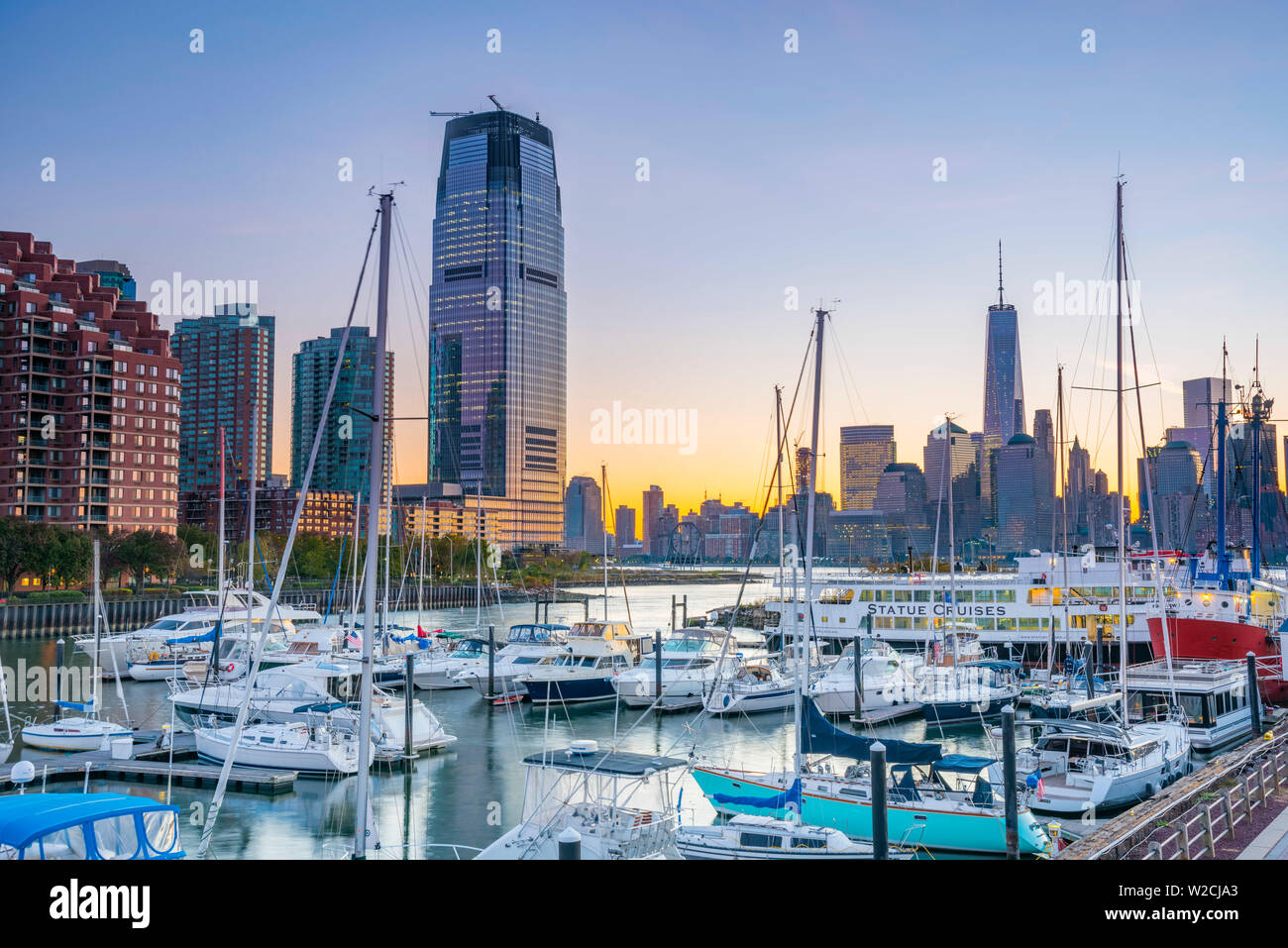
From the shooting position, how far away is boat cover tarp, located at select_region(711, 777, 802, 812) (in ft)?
48.0

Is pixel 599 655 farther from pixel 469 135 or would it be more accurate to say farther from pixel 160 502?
pixel 469 135

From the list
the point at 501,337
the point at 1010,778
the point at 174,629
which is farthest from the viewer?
the point at 501,337

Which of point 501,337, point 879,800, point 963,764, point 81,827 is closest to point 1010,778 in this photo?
point 879,800

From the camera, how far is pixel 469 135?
19875cm

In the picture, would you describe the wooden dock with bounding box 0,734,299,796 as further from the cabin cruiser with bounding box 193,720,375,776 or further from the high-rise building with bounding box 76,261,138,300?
the high-rise building with bounding box 76,261,138,300

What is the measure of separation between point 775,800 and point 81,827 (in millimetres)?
9623

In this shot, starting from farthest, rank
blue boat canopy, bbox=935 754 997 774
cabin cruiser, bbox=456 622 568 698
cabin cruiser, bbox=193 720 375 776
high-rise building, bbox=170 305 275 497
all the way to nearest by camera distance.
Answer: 1. high-rise building, bbox=170 305 275 497
2. cabin cruiser, bbox=456 622 568 698
3. cabin cruiser, bbox=193 720 375 776
4. blue boat canopy, bbox=935 754 997 774

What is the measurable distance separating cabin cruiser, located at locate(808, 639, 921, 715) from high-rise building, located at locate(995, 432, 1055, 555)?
14999 cm

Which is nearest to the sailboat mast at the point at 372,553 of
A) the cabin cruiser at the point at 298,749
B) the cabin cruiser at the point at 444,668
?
the cabin cruiser at the point at 298,749

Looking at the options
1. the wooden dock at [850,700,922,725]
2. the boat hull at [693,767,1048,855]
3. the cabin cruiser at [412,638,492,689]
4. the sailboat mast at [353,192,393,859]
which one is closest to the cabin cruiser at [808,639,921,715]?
the wooden dock at [850,700,922,725]

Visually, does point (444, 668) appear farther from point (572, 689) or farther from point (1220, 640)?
point (1220, 640)

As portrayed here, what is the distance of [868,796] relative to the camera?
619 inches

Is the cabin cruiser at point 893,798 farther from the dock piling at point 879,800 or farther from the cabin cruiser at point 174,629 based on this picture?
the cabin cruiser at point 174,629
